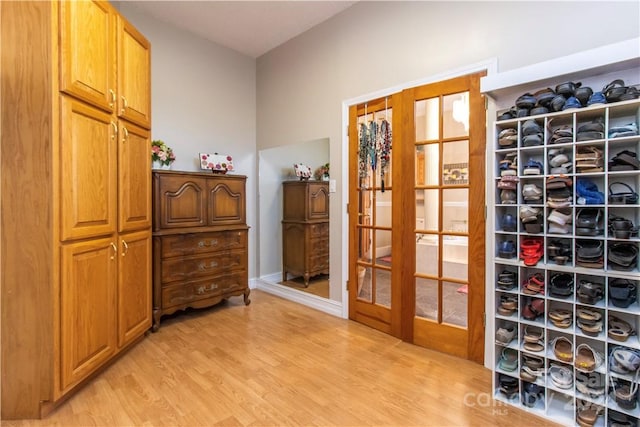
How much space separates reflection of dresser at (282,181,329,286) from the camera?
3.98 meters

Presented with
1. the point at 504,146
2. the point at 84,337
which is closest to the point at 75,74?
the point at 84,337

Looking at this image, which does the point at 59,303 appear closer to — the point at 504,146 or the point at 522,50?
the point at 504,146

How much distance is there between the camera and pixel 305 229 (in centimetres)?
396

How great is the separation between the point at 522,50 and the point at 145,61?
2.79 m

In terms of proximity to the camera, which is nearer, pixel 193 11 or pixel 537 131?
pixel 537 131

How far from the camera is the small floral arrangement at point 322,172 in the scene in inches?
175

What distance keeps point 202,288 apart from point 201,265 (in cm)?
23

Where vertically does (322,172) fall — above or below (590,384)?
above

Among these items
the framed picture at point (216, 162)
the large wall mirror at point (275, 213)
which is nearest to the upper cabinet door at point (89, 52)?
the framed picture at point (216, 162)

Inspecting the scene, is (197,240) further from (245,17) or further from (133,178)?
(245,17)

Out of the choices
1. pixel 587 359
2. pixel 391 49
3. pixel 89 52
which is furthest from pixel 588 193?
pixel 89 52

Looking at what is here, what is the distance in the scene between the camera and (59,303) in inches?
66.1

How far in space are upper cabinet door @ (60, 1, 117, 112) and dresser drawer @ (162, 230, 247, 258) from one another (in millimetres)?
1239

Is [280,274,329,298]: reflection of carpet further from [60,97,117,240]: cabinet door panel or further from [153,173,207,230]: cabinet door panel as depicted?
[60,97,117,240]: cabinet door panel
